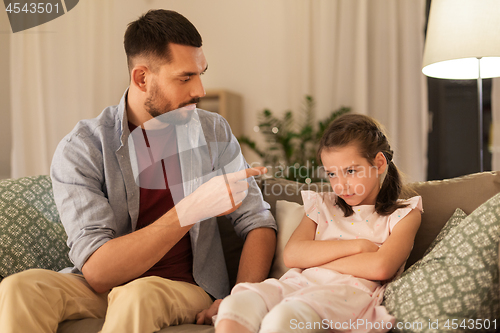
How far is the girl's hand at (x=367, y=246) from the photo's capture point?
1.10m

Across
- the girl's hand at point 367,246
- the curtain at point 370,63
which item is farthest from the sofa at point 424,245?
the curtain at point 370,63

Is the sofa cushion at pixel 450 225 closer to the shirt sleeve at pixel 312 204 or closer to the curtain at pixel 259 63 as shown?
the shirt sleeve at pixel 312 204

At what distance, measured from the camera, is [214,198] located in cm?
117

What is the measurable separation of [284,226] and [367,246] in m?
0.36

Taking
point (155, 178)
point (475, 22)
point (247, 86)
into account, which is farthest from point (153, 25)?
point (247, 86)

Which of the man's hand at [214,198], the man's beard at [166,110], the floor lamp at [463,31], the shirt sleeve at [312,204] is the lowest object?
the shirt sleeve at [312,204]

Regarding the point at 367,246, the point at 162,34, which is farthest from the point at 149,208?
the point at 367,246

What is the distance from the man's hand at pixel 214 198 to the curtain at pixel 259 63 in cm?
209

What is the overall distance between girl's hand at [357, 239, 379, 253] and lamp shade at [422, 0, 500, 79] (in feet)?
3.59

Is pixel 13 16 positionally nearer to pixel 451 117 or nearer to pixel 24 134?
pixel 24 134

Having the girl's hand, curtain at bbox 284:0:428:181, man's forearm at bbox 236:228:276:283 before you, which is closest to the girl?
the girl's hand

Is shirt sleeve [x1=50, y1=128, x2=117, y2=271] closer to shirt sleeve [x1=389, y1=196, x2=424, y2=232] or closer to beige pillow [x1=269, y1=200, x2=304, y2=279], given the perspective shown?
beige pillow [x1=269, y1=200, x2=304, y2=279]

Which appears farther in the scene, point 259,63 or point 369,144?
point 259,63

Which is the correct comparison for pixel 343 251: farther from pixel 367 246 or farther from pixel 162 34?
pixel 162 34
